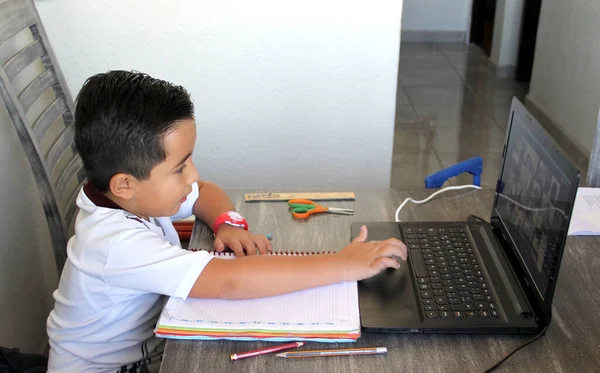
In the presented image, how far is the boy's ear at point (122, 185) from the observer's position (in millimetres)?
1051

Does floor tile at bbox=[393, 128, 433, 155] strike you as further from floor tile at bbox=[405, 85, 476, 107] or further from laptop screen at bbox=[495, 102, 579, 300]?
laptop screen at bbox=[495, 102, 579, 300]

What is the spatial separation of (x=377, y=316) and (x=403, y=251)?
0.51 feet

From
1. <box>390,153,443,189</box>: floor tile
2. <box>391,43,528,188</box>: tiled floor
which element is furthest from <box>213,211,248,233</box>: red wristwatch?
<box>390,153,443,189</box>: floor tile

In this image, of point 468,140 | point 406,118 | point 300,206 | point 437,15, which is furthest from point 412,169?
point 437,15

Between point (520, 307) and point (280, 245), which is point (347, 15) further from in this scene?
point (520, 307)

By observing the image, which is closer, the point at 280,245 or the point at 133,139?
the point at 133,139

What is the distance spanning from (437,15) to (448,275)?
4929 mm

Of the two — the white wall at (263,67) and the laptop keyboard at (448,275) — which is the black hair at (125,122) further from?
the white wall at (263,67)

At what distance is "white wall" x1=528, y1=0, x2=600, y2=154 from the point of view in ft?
10.2

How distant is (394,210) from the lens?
133 centimetres

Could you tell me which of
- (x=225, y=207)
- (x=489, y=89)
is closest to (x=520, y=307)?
(x=225, y=207)

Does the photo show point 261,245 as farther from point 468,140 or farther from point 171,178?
point 468,140

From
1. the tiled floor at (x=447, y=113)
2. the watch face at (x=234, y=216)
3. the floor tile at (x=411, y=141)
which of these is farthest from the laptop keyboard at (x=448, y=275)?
the floor tile at (x=411, y=141)

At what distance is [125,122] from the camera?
1.02m
